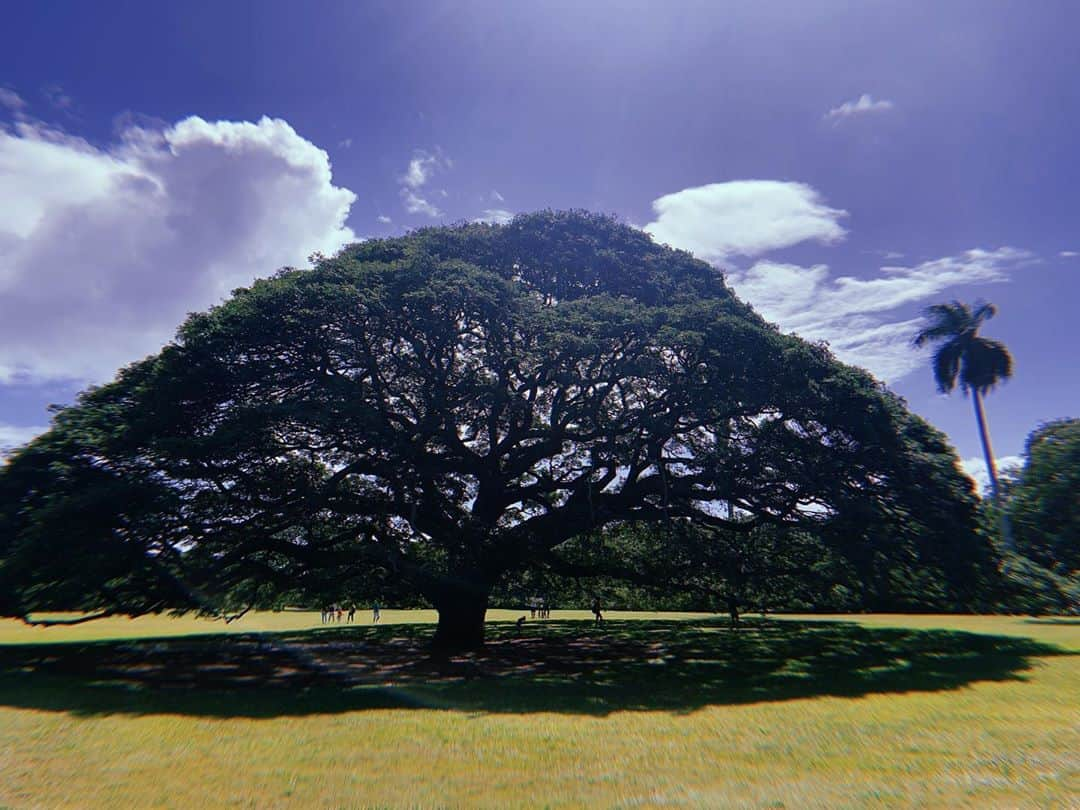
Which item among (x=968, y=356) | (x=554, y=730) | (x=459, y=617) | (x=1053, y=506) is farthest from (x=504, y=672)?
(x=968, y=356)

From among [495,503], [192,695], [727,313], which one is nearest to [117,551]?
[192,695]

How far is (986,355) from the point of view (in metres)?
43.2

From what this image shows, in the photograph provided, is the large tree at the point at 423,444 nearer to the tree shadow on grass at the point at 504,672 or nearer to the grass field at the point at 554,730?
the tree shadow on grass at the point at 504,672

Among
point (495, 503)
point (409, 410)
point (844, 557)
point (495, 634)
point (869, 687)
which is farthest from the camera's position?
point (495, 634)

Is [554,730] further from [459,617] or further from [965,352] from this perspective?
[965,352]

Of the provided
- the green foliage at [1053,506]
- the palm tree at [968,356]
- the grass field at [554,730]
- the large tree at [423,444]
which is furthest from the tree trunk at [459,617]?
the palm tree at [968,356]

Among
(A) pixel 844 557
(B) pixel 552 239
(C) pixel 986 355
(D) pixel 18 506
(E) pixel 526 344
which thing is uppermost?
(C) pixel 986 355

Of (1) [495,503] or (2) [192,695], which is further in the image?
(1) [495,503]

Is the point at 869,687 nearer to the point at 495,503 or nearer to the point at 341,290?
the point at 495,503

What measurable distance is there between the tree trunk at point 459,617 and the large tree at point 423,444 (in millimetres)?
268

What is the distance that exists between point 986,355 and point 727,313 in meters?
38.5

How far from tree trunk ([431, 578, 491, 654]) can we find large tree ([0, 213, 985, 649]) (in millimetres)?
268

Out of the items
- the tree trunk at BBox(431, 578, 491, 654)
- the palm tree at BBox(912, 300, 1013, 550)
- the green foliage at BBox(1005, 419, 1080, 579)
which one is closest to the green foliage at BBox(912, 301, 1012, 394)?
the palm tree at BBox(912, 300, 1013, 550)

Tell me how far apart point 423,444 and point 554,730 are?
9594mm
